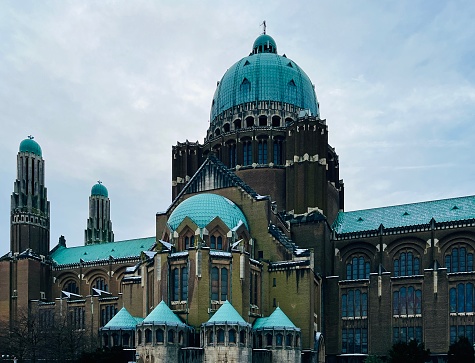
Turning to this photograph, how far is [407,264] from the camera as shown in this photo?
75.8 meters

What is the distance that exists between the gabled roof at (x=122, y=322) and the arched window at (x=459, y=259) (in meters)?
31.8

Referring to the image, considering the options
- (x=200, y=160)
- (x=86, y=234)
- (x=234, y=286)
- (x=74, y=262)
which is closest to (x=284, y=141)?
(x=200, y=160)

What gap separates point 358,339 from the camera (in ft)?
243

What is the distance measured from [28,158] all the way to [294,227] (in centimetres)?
4499

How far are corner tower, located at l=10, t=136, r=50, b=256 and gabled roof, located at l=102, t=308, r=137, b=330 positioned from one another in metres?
37.4

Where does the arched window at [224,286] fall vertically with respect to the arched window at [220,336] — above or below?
above

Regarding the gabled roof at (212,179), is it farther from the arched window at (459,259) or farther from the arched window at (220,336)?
the arched window at (459,259)

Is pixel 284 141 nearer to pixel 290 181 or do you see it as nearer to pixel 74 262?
pixel 290 181

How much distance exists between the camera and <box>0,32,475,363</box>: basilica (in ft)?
208

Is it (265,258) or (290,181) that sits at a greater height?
(290,181)

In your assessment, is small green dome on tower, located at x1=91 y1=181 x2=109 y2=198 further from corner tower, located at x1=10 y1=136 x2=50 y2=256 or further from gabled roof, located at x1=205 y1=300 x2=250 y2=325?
gabled roof, located at x1=205 y1=300 x2=250 y2=325

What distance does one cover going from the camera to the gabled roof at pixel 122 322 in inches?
2618

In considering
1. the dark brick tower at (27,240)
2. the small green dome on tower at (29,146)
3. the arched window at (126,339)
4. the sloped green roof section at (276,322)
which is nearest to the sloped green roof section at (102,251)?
the dark brick tower at (27,240)

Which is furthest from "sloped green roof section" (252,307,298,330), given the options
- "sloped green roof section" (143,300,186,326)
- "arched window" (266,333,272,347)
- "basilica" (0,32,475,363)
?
"sloped green roof section" (143,300,186,326)
